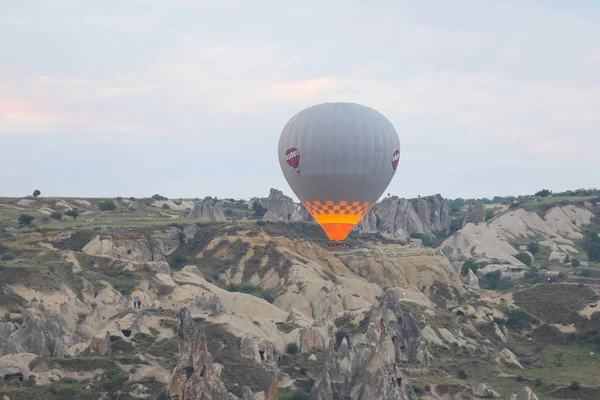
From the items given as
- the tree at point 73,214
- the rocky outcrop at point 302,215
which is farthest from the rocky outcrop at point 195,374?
the rocky outcrop at point 302,215

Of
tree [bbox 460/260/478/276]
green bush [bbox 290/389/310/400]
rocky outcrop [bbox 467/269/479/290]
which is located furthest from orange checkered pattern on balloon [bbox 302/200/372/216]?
tree [bbox 460/260/478/276]

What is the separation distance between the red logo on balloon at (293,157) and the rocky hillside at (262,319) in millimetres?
14717

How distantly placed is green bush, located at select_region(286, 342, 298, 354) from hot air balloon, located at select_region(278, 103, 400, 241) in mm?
28561

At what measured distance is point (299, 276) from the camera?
5148 inches

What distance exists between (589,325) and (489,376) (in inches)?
1143

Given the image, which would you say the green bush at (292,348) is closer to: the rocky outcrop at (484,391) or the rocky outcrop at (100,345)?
the rocky outcrop at (484,391)

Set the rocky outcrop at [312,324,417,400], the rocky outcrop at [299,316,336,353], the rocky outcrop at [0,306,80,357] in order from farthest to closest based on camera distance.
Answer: the rocky outcrop at [299,316,336,353] → the rocky outcrop at [0,306,80,357] → the rocky outcrop at [312,324,417,400]

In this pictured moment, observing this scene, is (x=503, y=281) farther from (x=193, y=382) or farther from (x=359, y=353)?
(x=193, y=382)

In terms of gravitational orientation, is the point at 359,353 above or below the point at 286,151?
below

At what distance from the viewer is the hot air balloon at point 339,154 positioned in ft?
391

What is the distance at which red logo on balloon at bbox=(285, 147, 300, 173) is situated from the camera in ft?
400

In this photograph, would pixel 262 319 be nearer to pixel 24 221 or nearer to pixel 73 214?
pixel 24 221

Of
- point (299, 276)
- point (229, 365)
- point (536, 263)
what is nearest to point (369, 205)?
point (299, 276)

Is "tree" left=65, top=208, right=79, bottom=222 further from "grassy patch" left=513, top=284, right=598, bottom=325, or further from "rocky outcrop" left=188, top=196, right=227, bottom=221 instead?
"grassy patch" left=513, top=284, right=598, bottom=325
